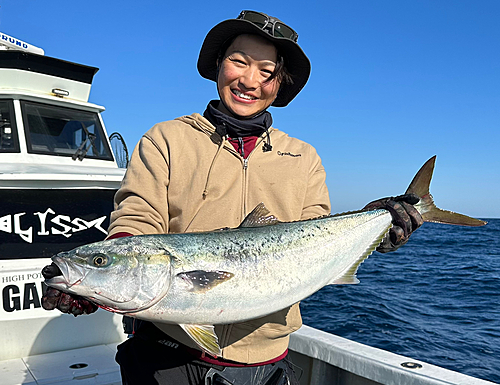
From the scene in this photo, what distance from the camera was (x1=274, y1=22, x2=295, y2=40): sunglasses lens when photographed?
9.23 feet

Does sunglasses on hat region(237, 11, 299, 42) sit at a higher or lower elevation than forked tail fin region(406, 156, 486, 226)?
higher

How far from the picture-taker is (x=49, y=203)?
573 centimetres

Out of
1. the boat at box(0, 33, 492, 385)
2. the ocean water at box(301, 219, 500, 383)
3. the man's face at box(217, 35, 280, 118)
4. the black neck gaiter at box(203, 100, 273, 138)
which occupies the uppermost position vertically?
the man's face at box(217, 35, 280, 118)

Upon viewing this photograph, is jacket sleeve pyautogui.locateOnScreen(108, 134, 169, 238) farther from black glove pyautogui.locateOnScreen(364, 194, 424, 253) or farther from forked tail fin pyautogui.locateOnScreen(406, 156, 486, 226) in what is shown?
forked tail fin pyautogui.locateOnScreen(406, 156, 486, 226)

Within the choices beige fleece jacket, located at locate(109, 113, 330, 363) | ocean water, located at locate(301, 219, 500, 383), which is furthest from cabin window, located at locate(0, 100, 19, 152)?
ocean water, located at locate(301, 219, 500, 383)

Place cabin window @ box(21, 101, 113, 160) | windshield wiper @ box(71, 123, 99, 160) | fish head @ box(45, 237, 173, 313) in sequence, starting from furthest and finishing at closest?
windshield wiper @ box(71, 123, 99, 160) < cabin window @ box(21, 101, 113, 160) < fish head @ box(45, 237, 173, 313)

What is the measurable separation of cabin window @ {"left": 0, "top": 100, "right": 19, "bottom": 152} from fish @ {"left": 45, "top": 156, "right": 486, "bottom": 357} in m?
4.91

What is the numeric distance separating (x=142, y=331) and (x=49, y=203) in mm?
3675

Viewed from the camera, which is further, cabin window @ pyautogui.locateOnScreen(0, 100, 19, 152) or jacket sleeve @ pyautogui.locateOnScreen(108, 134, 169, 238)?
cabin window @ pyautogui.locateOnScreen(0, 100, 19, 152)

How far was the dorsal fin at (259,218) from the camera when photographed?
2.52 m

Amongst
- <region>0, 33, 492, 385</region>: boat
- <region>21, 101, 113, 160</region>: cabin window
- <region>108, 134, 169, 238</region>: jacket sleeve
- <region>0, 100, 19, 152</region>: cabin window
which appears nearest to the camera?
<region>108, 134, 169, 238</region>: jacket sleeve

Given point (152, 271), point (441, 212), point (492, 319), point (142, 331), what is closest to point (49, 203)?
point (142, 331)

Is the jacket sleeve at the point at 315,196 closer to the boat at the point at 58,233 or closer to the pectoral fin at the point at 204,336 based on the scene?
the pectoral fin at the point at 204,336

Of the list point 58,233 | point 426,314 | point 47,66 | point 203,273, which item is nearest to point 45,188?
point 58,233
